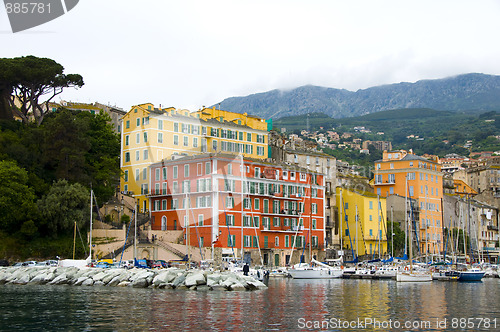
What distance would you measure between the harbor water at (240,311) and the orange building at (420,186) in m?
56.8

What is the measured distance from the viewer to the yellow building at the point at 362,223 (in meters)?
86.3

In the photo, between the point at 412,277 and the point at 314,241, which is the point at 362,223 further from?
the point at 412,277

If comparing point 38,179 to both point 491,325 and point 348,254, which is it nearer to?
point 348,254

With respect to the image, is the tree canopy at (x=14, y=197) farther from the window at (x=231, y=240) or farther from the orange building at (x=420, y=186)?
the orange building at (x=420, y=186)

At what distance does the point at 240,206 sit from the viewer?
70562 millimetres

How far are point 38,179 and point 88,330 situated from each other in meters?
44.6

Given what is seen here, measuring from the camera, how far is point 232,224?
226ft

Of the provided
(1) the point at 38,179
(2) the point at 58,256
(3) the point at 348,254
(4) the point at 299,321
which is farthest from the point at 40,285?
(3) the point at 348,254

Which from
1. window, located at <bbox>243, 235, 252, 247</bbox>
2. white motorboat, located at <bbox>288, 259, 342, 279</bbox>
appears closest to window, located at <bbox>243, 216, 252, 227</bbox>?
window, located at <bbox>243, 235, 252, 247</bbox>

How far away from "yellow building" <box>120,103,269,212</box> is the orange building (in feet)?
88.9

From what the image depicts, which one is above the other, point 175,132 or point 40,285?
point 175,132

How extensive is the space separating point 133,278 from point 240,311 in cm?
1995

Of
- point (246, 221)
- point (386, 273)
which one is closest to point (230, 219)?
point (246, 221)

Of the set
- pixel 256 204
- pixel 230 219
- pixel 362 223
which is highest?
pixel 256 204
